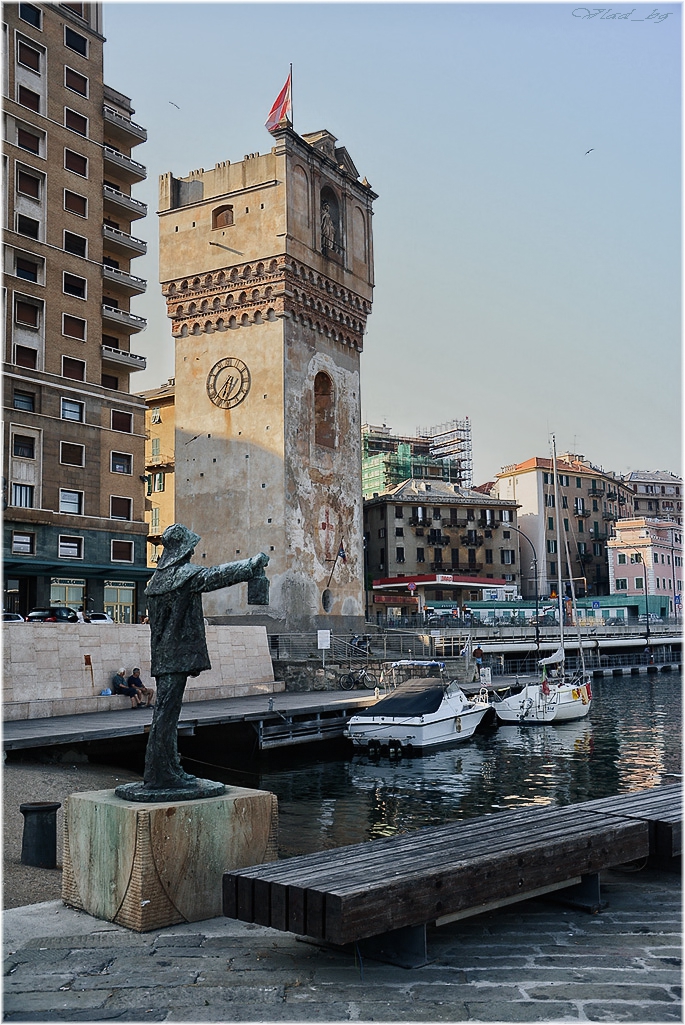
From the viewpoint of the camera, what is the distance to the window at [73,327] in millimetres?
Result: 41656

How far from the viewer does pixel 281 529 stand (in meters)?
44.8

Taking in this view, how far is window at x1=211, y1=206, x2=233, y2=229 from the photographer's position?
48.8m

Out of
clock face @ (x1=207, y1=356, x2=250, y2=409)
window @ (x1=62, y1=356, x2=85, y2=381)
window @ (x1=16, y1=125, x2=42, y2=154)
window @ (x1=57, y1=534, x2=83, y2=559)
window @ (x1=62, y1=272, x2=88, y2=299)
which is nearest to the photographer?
window @ (x1=57, y1=534, x2=83, y2=559)

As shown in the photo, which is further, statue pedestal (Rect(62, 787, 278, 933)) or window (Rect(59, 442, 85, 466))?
window (Rect(59, 442, 85, 466))

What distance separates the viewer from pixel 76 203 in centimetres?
4281

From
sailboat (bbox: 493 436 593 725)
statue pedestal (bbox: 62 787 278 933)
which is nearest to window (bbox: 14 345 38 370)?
sailboat (bbox: 493 436 593 725)

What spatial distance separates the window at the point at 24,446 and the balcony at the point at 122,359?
7.62 meters

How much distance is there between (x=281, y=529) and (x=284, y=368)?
7.89 metres

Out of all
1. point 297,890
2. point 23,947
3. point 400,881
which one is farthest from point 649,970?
point 23,947

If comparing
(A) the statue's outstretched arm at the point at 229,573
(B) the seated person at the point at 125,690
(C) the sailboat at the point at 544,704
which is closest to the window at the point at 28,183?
(B) the seated person at the point at 125,690

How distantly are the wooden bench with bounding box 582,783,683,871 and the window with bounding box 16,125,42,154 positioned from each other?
3936cm

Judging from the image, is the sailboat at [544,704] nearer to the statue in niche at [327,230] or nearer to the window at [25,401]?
the window at [25,401]

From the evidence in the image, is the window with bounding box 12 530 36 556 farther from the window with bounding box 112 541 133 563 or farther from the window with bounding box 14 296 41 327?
the window with bounding box 14 296 41 327

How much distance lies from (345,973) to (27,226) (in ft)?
131
